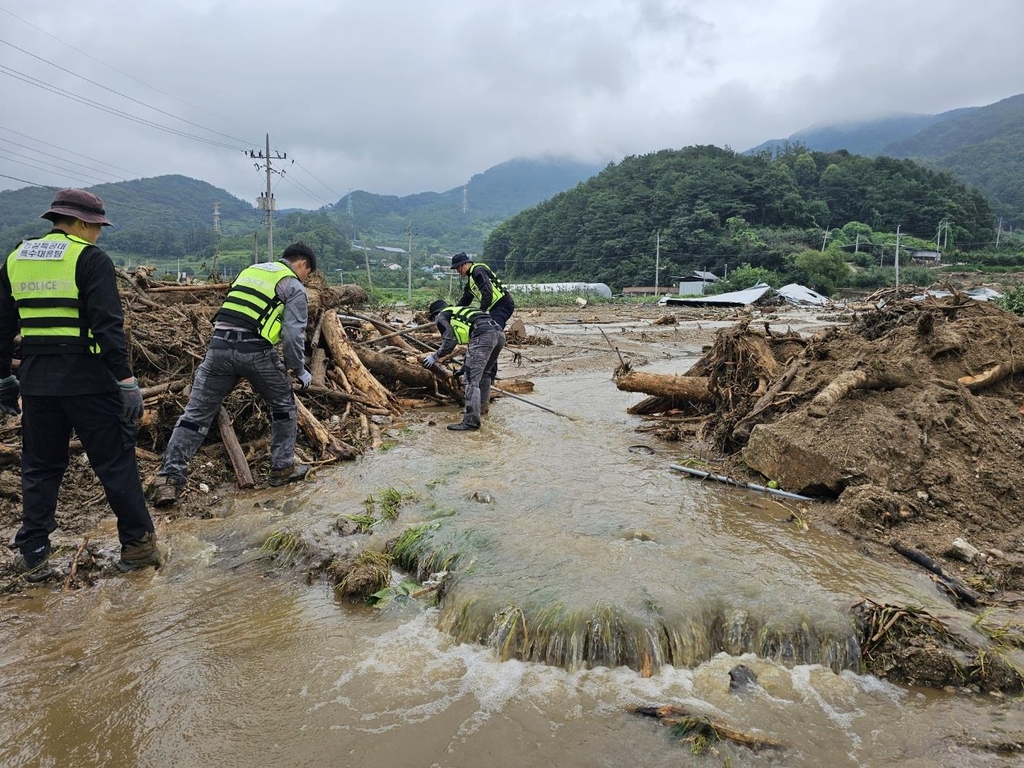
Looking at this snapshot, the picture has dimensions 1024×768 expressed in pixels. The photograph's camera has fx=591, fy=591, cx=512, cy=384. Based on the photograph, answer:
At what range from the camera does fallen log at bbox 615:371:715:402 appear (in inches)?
329

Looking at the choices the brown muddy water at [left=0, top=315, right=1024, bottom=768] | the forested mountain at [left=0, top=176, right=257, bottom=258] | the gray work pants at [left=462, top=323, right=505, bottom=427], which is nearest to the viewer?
the brown muddy water at [left=0, top=315, right=1024, bottom=768]

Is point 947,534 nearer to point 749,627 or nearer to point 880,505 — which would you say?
point 880,505

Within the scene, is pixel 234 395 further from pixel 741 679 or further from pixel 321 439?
pixel 741 679

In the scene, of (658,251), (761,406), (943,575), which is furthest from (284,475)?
(658,251)

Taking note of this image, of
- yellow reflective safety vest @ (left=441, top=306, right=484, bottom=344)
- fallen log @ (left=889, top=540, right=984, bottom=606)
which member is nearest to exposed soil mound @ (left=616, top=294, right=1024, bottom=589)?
fallen log @ (left=889, top=540, right=984, bottom=606)

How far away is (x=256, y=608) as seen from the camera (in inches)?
143

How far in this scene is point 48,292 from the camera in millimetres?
3490

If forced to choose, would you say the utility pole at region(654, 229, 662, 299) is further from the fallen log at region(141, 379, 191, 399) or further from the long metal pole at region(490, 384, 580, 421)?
the fallen log at region(141, 379, 191, 399)

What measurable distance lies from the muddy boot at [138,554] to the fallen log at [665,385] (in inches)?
239

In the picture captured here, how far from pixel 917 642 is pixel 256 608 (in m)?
3.79

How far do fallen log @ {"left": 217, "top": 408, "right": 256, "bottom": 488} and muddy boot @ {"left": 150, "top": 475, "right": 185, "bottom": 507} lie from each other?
638 mm

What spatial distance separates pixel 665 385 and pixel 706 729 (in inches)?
241

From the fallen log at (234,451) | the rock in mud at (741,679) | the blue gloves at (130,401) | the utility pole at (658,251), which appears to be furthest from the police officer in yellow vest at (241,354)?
the utility pole at (658,251)

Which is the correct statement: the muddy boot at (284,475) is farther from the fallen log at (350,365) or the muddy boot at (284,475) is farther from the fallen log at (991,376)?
the fallen log at (991,376)
